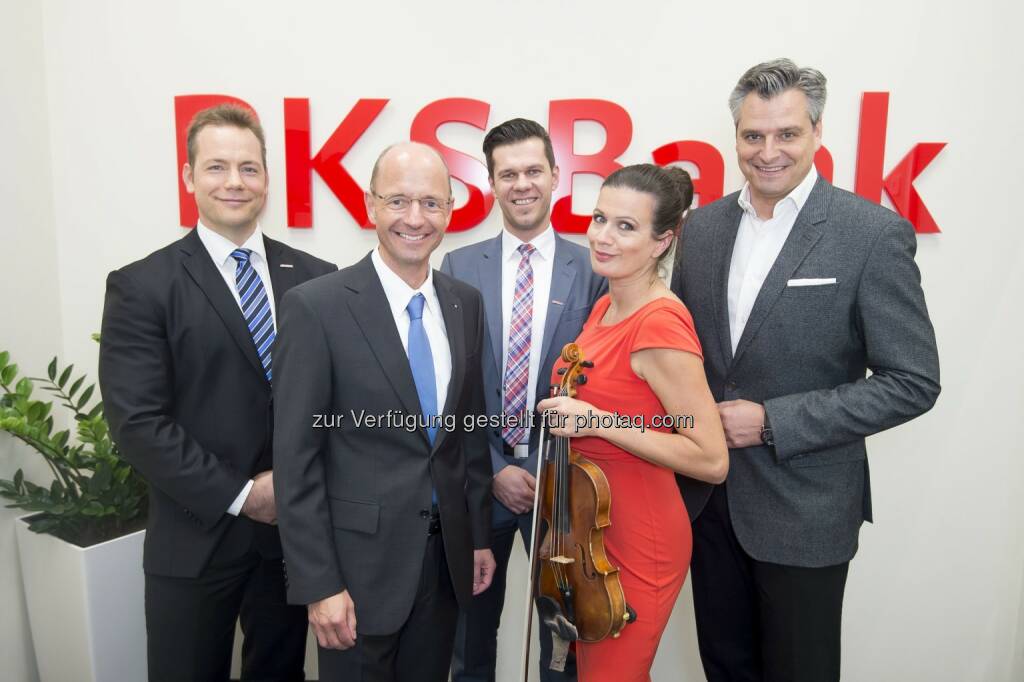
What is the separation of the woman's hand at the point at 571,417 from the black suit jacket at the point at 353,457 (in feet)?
0.91

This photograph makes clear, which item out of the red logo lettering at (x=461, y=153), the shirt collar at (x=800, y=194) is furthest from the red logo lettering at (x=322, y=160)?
the shirt collar at (x=800, y=194)

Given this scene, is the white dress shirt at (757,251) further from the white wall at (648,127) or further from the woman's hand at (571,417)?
the white wall at (648,127)

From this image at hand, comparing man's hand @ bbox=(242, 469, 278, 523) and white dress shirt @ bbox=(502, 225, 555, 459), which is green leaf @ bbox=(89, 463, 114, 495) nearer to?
man's hand @ bbox=(242, 469, 278, 523)

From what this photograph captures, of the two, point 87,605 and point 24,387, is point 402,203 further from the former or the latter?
point 87,605

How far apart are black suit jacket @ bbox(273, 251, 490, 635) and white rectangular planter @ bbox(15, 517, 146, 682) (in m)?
1.44

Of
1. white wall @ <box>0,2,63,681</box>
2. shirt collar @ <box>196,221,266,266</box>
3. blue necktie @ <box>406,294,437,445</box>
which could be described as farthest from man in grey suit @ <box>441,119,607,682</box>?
white wall @ <box>0,2,63,681</box>

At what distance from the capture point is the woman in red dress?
70.2 inches

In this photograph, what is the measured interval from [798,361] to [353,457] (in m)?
1.32

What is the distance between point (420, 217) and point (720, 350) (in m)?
1.03

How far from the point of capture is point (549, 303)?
2.56m

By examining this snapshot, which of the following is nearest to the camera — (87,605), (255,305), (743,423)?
(743,423)

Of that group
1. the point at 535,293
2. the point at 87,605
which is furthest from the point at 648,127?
the point at 87,605

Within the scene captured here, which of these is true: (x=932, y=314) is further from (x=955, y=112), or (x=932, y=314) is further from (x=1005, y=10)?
(x=1005, y=10)

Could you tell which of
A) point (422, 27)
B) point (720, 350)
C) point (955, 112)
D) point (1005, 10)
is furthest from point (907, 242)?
point (422, 27)
